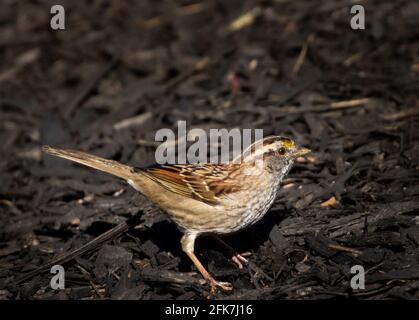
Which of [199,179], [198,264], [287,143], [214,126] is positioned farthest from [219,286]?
[214,126]

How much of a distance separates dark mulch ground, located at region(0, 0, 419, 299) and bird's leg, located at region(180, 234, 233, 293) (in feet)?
0.32

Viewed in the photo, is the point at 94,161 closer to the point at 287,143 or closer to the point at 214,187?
the point at 214,187

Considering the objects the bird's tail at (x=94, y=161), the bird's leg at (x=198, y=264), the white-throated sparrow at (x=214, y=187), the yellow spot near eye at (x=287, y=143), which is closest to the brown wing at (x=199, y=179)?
the white-throated sparrow at (x=214, y=187)

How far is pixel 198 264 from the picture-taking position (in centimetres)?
663

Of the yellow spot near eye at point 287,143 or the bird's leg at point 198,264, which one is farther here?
the yellow spot near eye at point 287,143

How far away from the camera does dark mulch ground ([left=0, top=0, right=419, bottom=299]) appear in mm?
6500

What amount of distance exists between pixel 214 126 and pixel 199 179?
237cm

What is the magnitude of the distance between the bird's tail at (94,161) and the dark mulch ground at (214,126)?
2.23 feet

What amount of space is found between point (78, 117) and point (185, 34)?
2699 mm

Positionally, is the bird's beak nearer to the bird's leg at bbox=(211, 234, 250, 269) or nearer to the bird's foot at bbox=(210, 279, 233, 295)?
the bird's leg at bbox=(211, 234, 250, 269)

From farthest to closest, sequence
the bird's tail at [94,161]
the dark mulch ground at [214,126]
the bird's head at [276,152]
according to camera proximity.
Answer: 1. the bird's tail at [94,161]
2. the bird's head at [276,152]
3. the dark mulch ground at [214,126]

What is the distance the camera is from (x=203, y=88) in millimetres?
10539

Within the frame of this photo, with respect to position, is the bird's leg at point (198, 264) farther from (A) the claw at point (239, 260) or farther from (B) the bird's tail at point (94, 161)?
(B) the bird's tail at point (94, 161)

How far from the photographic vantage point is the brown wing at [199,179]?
677cm
